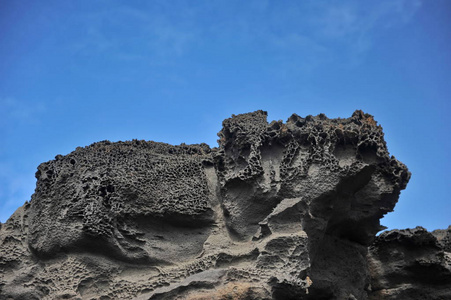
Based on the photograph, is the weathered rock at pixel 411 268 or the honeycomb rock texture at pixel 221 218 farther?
the weathered rock at pixel 411 268

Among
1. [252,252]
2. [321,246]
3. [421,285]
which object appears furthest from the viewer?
[421,285]

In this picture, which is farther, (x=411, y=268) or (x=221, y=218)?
(x=411, y=268)

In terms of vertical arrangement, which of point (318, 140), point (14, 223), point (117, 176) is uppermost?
point (318, 140)

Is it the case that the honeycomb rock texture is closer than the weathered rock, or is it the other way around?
the honeycomb rock texture

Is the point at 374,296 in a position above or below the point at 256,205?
below

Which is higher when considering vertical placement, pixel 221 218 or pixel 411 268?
pixel 221 218

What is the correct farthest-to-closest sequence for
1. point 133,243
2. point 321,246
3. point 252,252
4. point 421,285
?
point 421,285 < point 321,246 < point 133,243 < point 252,252

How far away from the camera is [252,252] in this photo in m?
6.56

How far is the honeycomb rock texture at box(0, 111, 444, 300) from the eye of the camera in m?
6.62

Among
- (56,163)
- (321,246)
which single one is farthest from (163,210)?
(321,246)

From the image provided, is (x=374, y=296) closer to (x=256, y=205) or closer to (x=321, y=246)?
(x=321, y=246)

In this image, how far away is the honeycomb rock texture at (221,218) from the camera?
662cm

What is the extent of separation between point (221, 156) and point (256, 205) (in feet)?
3.21

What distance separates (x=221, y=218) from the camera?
7.54 m
